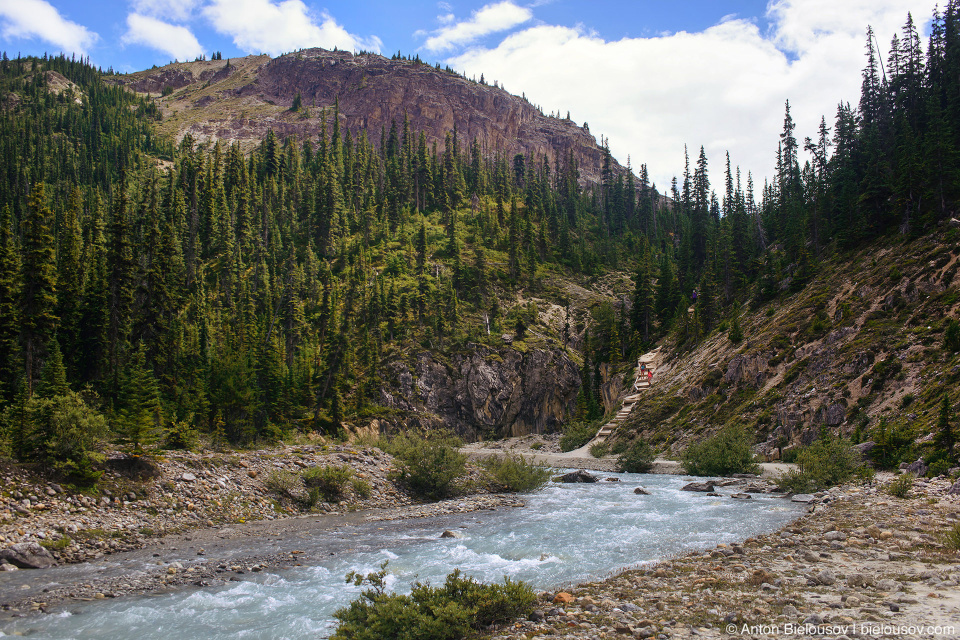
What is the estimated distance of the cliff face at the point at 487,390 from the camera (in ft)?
266

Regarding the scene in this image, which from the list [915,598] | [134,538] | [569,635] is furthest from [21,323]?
[915,598]

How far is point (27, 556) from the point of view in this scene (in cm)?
1608

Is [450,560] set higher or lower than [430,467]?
lower

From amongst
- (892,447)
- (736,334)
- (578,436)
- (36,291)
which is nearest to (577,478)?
(892,447)

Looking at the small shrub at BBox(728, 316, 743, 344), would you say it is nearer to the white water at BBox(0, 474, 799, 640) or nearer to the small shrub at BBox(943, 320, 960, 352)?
the small shrub at BBox(943, 320, 960, 352)

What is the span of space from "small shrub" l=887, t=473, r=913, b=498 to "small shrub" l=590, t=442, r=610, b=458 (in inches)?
1498

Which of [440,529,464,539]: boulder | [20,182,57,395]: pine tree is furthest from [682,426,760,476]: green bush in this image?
[20,182,57,395]: pine tree

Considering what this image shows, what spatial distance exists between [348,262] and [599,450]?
57.3 m

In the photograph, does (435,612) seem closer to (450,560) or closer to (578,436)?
(450,560)

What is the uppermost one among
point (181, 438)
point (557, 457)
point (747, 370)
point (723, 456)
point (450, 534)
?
point (747, 370)

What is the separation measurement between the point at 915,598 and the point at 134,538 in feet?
73.7

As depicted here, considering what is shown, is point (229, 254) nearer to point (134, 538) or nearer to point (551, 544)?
point (134, 538)

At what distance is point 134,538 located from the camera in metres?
19.2

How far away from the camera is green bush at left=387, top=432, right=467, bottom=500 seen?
30406 millimetres
